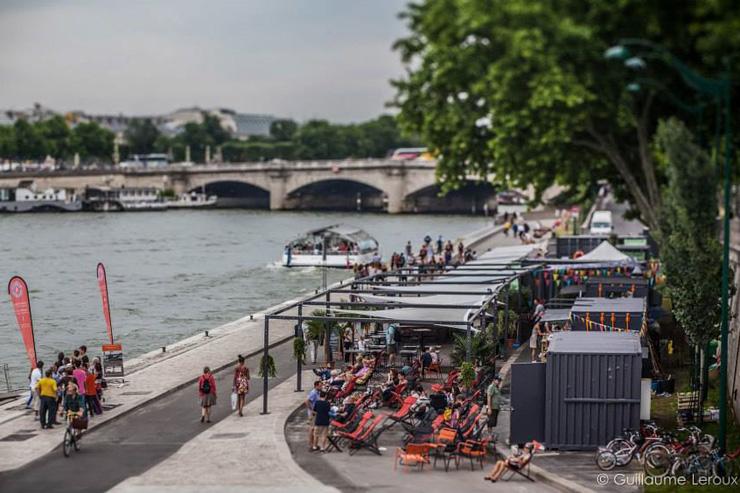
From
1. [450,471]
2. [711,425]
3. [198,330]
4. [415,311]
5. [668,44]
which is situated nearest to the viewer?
[668,44]

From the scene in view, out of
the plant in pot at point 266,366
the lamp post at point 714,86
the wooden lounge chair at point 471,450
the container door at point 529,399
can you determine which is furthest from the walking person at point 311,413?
the lamp post at point 714,86

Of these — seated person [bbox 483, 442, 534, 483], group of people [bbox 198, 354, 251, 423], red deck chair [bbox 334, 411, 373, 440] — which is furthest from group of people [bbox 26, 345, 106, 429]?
seated person [bbox 483, 442, 534, 483]

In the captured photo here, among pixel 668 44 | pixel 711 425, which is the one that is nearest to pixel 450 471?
pixel 711 425

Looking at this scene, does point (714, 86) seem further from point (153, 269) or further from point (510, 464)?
point (153, 269)

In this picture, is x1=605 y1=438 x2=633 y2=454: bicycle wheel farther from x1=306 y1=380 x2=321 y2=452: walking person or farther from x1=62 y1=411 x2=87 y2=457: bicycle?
x1=62 y1=411 x2=87 y2=457: bicycle

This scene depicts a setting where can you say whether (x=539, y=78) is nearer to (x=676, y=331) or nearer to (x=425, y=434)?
(x=425, y=434)

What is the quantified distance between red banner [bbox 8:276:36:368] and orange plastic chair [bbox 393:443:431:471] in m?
11.0

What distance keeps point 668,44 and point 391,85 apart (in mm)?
6983

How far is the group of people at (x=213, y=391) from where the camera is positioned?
23406 millimetres

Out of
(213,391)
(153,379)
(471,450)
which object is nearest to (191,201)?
(153,379)

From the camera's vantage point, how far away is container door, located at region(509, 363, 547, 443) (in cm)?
2066

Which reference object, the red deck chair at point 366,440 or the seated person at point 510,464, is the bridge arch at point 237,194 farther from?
the seated person at point 510,464

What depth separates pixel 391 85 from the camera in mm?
23500

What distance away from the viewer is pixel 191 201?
14938 cm
